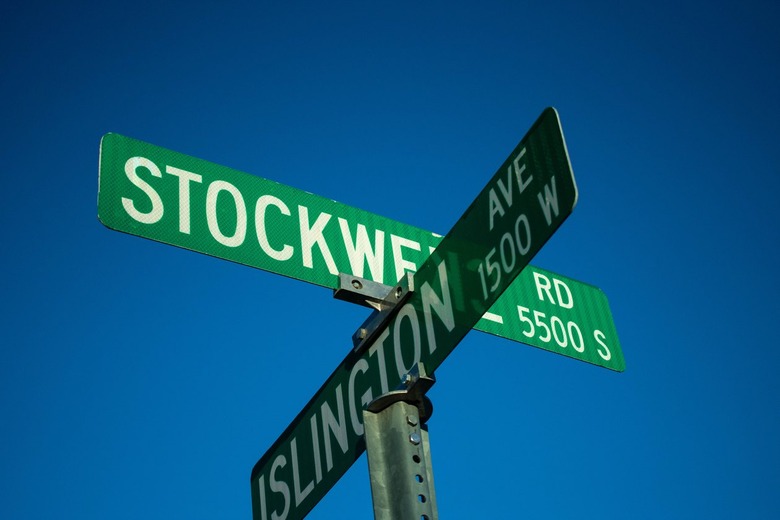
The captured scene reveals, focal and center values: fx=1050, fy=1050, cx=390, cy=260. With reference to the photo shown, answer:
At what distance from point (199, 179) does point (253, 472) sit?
1.16 m

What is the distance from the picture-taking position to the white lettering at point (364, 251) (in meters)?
3.74

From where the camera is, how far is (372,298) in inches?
140

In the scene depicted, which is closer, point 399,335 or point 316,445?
point 399,335

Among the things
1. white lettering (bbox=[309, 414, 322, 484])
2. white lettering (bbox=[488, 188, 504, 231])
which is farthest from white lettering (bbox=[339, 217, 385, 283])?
white lettering (bbox=[488, 188, 504, 231])

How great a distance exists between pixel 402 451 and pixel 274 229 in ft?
3.62

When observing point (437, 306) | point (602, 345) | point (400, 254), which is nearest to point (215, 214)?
point (400, 254)

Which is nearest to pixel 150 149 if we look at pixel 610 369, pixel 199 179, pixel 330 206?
pixel 199 179

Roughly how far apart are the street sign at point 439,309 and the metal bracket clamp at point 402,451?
11 cm

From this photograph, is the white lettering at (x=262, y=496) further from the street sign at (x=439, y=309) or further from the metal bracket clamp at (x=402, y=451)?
the metal bracket clamp at (x=402, y=451)

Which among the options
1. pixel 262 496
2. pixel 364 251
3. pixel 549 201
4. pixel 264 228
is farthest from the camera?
pixel 262 496

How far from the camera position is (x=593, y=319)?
13.9ft

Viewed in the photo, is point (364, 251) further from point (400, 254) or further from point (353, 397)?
point (353, 397)

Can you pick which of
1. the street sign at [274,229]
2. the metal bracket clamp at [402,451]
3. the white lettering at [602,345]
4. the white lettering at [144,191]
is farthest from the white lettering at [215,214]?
the white lettering at [602,345]

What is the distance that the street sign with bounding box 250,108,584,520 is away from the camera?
2.71 metres
